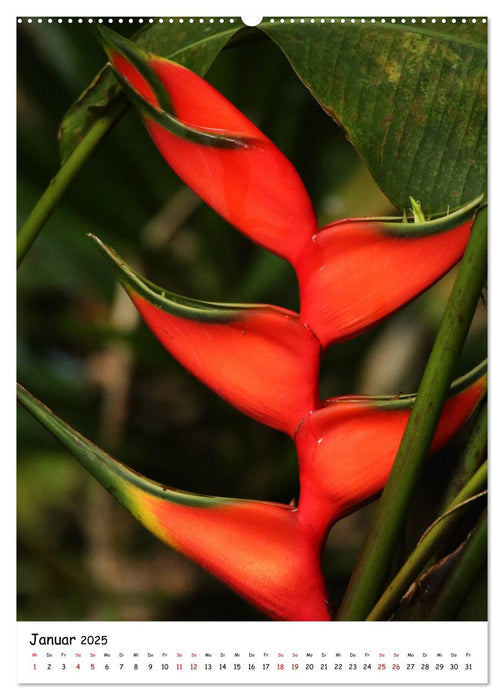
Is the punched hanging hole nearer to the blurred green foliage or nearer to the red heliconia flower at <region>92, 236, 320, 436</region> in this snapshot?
the blurred green foliage

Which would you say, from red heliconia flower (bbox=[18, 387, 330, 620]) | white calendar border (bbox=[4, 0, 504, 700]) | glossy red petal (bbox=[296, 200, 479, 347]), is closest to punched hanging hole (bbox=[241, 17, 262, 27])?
white calendar border (bbox=[4, 0, 504, 700])

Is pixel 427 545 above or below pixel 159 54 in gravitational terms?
below

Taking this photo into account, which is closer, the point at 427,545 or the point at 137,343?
the point at 427,545
